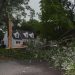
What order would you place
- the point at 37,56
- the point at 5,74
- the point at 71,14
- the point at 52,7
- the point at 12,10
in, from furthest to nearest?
the point at 71,14
the point at 52,7
the point at 12,10
the point at 37,56
the point at 5,74

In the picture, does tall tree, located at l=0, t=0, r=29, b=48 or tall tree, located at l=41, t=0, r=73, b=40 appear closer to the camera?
tall tree, located at l=0, t=0, r=29, b=48

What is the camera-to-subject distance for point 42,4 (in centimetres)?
3181

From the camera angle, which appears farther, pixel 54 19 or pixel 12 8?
pixel 54 19

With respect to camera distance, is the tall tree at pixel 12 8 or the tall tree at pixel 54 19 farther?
the tall tree at pixel 54 19

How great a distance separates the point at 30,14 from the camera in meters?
26.7

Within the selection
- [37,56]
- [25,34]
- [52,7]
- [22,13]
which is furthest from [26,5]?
[25,34]

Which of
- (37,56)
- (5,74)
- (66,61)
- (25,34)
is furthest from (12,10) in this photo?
(25,34)

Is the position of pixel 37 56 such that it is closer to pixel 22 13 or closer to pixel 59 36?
pixel 22 13

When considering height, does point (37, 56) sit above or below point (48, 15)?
below

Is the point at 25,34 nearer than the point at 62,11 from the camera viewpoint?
No

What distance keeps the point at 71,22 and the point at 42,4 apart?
4019 millimetres

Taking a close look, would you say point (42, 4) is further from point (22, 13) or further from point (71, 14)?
point (22, 13)

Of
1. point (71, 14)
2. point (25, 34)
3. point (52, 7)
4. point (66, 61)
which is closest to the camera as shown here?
point (66, 61)

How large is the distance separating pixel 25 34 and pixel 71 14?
3090 centimetres
